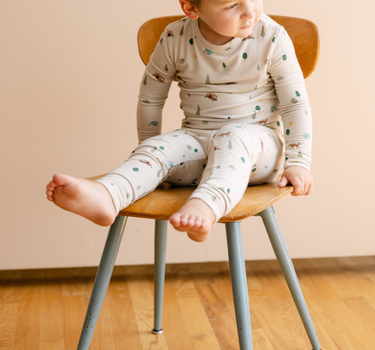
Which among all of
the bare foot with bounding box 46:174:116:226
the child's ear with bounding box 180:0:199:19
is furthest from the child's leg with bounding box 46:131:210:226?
the child's ear with bounding box 180:0:199:19

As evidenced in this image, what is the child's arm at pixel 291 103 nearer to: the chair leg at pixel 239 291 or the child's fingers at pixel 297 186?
the child's fingers at pixel 297 186

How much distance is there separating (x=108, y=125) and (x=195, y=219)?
77 centimetres

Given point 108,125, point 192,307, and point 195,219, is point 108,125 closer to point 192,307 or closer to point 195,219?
point 192,307

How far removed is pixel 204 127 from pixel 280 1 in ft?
1.85

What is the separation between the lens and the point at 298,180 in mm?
794

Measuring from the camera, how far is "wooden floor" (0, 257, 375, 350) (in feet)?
3.67

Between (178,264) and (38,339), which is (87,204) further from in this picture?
(178,264)

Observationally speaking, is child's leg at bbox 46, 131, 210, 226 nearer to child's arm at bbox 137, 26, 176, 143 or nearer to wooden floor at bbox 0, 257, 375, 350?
child's arm at bbox 137, 26, 176, 143

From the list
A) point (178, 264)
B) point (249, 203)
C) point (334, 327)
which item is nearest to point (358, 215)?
point (334, 327)

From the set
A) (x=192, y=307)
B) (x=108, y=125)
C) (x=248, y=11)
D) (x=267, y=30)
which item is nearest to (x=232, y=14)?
(x=248, y=11)

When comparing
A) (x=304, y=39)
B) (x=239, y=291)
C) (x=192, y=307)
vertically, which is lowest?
(x=192, y=307)

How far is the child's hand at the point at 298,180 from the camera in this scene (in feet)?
2.60

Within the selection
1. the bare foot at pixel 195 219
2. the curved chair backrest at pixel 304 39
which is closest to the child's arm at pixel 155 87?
the curved chair backrest at pixel 304 39

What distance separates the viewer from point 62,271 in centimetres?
148
